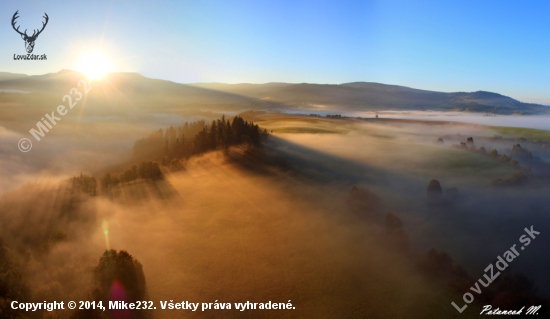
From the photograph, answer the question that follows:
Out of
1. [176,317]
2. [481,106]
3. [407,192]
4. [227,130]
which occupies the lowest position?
[176,317]

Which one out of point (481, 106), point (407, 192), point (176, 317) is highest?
point (481, 106)

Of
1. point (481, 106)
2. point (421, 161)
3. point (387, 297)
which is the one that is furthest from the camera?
point (481, 106)

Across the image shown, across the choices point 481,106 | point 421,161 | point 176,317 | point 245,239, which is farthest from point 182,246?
point 481,106

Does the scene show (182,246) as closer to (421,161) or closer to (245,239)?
(245,239)

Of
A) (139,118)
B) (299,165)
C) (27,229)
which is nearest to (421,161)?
(299,165)

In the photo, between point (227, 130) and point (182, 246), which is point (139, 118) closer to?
point (227, 130)

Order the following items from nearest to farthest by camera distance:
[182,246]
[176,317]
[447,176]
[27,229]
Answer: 1. [176,317]
2. [182,246]
3. [27,229]
4. [447,176]

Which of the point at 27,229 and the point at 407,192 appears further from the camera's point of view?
the point at 407,192

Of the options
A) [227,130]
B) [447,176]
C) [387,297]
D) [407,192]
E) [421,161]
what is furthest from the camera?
[227,130]

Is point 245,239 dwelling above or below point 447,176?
below
